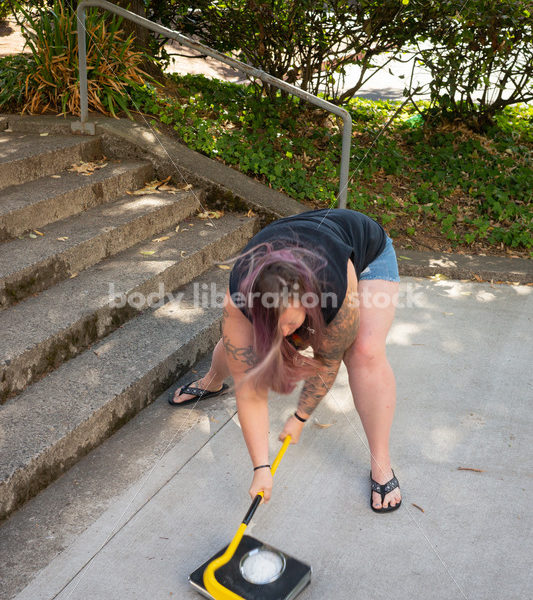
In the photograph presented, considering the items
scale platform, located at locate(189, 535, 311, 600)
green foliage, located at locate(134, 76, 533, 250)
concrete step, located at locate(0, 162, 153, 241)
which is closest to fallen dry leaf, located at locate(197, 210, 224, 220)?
concrete step, located at locate(0, 162, 153, 241)

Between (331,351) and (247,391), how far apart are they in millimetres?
316

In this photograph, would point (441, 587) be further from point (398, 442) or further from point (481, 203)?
point (481, 203)

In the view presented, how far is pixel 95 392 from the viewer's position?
2795mm

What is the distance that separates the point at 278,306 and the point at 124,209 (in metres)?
2.66

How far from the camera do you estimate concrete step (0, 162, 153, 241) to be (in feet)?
11.9

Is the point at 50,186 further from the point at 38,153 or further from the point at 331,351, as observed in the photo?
the point at 331,351

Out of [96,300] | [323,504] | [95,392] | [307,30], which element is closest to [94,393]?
[95,392]

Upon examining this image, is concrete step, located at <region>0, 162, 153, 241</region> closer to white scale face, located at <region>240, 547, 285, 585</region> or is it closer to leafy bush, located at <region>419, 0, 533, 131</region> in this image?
white scale face, located at <region>240, 547, 285, 585</region>

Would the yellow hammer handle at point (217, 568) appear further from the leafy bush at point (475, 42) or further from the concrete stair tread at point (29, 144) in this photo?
the leafy bush at point (475, 42)

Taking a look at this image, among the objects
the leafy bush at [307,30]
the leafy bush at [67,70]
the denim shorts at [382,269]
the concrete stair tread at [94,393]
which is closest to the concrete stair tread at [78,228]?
the concrete stair tread at [94,393]

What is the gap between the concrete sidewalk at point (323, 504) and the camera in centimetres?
208

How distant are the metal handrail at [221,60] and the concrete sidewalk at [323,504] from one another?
1.60 metres

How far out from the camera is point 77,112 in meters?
5.05

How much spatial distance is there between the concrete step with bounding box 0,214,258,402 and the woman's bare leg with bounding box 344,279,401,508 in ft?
4.70
